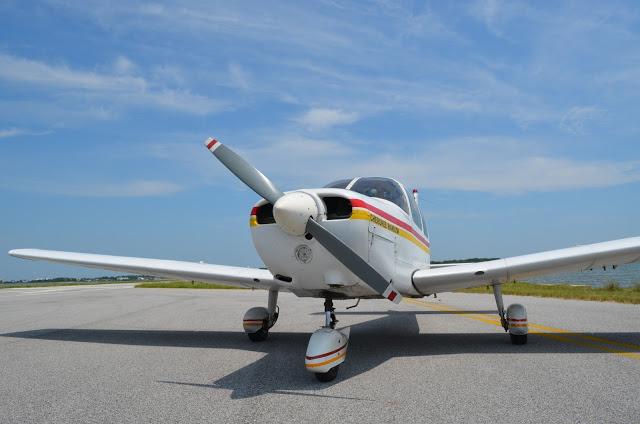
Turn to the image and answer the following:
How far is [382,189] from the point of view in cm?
726

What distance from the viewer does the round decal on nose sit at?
18.3ft

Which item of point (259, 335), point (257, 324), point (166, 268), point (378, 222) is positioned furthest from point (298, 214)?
point (166, 268)

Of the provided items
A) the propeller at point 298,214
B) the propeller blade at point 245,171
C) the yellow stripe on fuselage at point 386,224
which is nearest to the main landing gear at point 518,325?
the yellow stripe on fuselage at point 386,224

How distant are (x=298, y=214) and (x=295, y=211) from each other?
0.15ft

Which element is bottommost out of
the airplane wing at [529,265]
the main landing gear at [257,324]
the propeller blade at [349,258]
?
the main landing gear at [257,324]

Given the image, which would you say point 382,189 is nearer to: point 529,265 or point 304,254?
point 304,254

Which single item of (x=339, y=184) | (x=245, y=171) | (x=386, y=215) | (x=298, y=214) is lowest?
(x=386, y=215)

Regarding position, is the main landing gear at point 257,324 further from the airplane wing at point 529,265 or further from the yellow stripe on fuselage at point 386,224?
the yellow stripe on fuselage at point 386,224

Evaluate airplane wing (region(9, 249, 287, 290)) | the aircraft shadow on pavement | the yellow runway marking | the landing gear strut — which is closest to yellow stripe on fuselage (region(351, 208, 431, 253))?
the landing gear strut

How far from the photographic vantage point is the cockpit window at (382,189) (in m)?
7.02

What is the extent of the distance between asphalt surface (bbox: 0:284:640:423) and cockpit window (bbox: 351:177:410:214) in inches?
84.4

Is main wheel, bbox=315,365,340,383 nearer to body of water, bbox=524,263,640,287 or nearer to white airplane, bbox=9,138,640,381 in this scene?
white airplane, bbox=9,138,640,381

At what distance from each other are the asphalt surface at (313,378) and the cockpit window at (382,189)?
214 centimetres

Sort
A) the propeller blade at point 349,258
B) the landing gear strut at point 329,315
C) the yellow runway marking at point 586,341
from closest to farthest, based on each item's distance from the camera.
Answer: the propeller blade at point 349,258
the landing gear strut at point 329,315
the yellow runway marking at point 586,341
